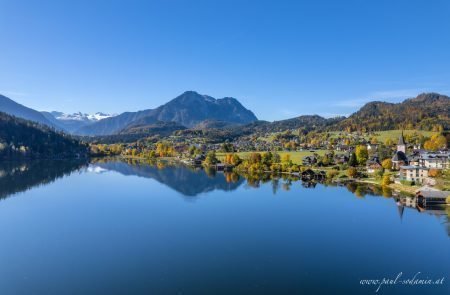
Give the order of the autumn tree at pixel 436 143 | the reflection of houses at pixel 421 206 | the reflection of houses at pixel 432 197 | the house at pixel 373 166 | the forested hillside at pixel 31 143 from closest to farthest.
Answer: the reflection of houses at pixel 421 206 < the reflection of houses at pixel 432 197 < the house at pixel 373 166 < the autumn tree at pixel 436 143 < the forested hillside at pixel 31 143

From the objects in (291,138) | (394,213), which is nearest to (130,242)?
(394,213)

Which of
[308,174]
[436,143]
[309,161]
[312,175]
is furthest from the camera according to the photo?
[436,143]

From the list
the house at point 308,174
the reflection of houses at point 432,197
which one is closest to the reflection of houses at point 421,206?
the reflection of houses at point 432,197

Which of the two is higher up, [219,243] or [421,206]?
[421,206]

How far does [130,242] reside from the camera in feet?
90.1

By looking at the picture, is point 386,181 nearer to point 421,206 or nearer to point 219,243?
point 421,206

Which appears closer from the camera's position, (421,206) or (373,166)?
(421,206)

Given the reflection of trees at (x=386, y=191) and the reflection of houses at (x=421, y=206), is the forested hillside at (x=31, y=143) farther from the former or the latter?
the reflection of houses at (x=421, y=206)

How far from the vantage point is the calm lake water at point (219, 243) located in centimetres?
1975

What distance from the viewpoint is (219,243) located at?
27078 millimetres

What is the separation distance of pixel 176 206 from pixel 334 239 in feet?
70.5

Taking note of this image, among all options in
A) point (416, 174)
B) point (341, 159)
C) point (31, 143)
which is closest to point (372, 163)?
point (341, 159)

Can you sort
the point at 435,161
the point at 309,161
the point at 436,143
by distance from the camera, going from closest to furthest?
the point at 435,161 < the point at 309,161 < the point at 436,143

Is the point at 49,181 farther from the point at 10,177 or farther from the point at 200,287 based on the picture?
the point at 200,287
